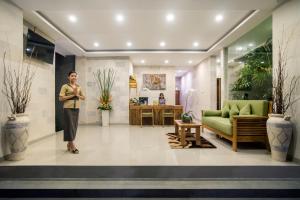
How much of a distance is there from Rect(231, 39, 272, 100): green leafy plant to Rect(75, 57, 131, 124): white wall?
4.25m

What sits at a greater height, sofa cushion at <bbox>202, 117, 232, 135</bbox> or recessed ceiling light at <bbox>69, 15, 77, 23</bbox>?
recessed ceiling light at <bbox>69, 15, 77, 23</bbox>

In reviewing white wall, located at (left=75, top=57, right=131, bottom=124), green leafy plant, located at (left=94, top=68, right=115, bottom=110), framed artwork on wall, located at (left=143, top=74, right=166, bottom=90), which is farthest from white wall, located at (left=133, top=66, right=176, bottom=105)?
green leafy plant, located at (left=94, top=68, right=115, bottom=110)

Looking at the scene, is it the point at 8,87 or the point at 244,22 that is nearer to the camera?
the point at 8,87

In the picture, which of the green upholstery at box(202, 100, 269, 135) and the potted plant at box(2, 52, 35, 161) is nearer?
the potted plant at box(2, 52, 35, 161)

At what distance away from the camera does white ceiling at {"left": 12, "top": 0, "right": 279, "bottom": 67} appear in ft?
11.9

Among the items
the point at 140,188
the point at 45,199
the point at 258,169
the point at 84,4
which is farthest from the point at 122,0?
the point at 258,169

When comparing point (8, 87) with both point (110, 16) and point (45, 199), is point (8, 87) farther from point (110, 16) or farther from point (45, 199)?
point (110, 16)

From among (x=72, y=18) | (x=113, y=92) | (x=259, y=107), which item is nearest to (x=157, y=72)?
(x=113, y=92)

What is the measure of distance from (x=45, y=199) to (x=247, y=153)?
3513 mm

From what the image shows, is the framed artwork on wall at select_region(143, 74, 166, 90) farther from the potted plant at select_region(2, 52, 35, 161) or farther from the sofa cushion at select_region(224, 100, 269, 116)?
the potted plant at select_region(2, 52, 35, 161)

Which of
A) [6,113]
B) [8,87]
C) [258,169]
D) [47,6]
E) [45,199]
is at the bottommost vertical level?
[45,199]

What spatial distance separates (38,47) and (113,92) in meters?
3.68

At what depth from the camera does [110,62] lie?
811cm

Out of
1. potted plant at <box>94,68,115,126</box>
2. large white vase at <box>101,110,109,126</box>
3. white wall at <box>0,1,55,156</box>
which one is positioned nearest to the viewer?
white wall at <box>0,1,55,156</box>
